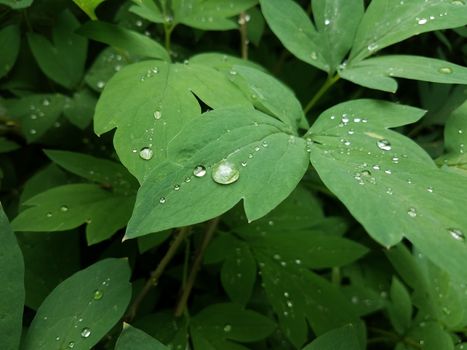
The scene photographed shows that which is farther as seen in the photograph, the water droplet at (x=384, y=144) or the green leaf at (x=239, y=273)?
the green leaf at (x=239, y=273)

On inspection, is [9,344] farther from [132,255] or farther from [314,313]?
[314,313]

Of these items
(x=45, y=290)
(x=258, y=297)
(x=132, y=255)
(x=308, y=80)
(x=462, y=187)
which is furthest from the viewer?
(x=308, y=80)

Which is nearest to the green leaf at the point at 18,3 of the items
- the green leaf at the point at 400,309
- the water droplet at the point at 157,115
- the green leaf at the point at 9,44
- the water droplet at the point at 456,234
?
the green leaf at the point at 9,44

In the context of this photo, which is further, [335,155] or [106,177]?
[106,177]

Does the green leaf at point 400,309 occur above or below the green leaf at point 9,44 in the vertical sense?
below

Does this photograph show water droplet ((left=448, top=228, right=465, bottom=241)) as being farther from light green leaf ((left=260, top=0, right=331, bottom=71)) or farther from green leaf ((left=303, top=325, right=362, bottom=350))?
light green leaf ((left=260, top=0, right=331, bottom=71))

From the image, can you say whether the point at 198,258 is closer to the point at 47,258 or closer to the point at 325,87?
the point at 47,258

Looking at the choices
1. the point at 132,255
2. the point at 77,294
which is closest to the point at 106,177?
the point at 132,255

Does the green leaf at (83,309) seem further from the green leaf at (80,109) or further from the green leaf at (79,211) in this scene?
the green leaf at (80,109)
